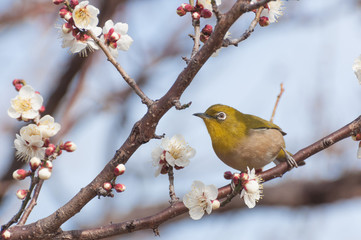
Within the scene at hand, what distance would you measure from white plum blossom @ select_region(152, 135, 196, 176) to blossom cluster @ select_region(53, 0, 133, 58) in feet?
2.51

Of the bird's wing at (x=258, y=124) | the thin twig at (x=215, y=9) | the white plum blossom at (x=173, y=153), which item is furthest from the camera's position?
the bird's wing at (x=258, y=124)

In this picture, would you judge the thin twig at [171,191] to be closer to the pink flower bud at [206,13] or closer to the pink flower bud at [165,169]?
the pink flower bud at [165,169]

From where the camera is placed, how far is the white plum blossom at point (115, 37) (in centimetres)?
320

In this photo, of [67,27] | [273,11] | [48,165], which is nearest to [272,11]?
[273,11]

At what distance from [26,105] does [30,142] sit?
0.24 m

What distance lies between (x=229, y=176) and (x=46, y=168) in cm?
148

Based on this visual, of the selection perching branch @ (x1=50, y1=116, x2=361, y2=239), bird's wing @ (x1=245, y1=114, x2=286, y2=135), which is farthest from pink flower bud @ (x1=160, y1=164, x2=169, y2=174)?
bird's wing @ (x1=245, y1=114, x2=286, y2=135)

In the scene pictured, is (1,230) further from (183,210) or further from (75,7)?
(75,7)

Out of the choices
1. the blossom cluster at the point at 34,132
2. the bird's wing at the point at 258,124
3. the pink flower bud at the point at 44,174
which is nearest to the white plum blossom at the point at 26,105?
the blossom cluster at the point at 34,132

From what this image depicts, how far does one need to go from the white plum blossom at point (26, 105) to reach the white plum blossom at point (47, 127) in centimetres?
Answer: 7

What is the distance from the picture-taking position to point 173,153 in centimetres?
351

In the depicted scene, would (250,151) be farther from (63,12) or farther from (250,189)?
(63,12)

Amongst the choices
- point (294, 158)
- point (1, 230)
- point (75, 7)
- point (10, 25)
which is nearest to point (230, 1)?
point (10, 25)

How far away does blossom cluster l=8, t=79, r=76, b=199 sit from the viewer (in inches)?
114
